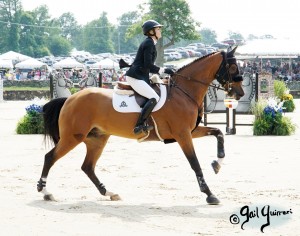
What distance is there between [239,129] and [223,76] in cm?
1213

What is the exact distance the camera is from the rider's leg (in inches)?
455

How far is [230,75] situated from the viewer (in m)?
11.9

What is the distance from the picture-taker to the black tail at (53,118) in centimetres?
1234

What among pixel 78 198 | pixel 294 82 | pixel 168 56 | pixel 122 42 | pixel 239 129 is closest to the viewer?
pixel 78 198

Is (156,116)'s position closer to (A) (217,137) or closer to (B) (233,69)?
(A) (217,137)

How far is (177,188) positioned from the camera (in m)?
12.4

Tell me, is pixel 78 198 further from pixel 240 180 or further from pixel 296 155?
pixel 296 155

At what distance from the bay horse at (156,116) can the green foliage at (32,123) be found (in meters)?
10.3

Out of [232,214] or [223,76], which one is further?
[223,76]

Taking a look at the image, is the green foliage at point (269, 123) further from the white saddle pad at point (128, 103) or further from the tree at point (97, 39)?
the tree at point (97, 39)

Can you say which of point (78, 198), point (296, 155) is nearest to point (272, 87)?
point (296, 155)

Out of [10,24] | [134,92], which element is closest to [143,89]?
[134,92]

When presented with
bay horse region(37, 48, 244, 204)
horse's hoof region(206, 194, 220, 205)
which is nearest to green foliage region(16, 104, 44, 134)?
bay horse region(37, 48, 244, 204)

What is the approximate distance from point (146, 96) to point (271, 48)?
41.3 m
